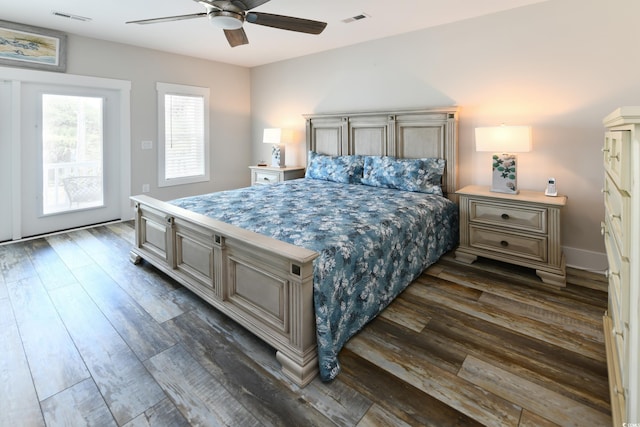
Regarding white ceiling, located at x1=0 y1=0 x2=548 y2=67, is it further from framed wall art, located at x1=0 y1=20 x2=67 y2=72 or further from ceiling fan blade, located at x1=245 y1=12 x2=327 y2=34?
ceiling fan blade, located at x1=245 y1=12 x2=327 y2=34

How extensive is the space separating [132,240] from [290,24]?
9.89ft

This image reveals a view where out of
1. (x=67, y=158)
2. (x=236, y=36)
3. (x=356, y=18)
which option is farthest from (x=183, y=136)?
(x=356, y=18)

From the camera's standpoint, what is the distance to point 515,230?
9.89 feet

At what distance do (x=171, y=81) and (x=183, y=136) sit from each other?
0.81 m

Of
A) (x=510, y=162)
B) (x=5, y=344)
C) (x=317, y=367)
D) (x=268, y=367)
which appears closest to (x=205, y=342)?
(x=268, y=367)

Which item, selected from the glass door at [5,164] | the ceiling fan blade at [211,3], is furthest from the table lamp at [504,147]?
the glass door at [5,164]

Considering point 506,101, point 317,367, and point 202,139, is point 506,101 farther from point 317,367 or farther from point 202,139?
point 202,139

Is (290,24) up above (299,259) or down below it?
above

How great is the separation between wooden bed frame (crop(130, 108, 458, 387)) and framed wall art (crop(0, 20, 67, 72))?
232 cm

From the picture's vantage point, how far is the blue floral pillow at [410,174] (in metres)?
3.59

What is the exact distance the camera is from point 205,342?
208cm

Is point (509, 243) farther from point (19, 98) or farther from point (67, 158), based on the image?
point (19, 98)

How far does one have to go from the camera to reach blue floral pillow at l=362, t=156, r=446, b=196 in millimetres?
3594

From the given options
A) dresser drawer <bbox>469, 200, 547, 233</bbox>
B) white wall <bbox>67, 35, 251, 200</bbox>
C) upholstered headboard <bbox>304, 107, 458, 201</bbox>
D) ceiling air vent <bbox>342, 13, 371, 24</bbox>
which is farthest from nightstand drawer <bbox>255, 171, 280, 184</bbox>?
dresser drawer <bbox>469, 200, 547, 233</bbox>
